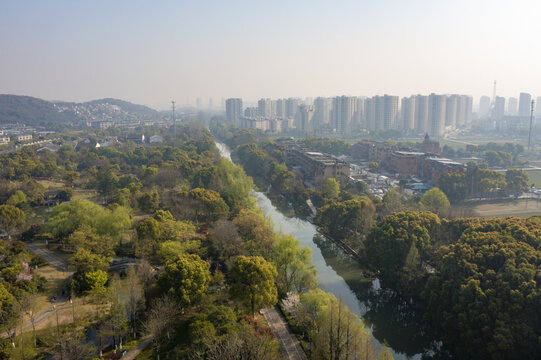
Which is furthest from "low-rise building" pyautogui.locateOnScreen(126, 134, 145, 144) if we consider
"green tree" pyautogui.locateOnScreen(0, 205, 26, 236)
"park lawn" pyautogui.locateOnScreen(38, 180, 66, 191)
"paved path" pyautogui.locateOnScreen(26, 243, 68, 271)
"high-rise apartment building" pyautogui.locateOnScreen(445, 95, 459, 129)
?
"high-rise apartment building" pyautogui.locateOnScreen(445, 95, 459, 129)

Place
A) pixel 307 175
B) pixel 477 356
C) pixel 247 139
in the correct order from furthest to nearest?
pixel 247 139 → pixel 307 175 → pixel 477 356

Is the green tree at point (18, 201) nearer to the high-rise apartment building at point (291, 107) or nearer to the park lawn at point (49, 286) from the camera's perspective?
the park lawn at point (49, 286)

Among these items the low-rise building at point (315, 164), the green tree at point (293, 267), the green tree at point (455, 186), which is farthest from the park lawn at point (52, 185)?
the green tree at point (455, 186)

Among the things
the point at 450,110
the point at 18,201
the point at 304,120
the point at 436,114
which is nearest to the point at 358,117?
the point at 304,120

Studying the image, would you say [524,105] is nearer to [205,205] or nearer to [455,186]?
[455,186]

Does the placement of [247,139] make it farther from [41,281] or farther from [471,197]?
[41,281]

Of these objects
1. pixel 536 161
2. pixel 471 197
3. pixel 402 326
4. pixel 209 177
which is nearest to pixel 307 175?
pixel 209 177

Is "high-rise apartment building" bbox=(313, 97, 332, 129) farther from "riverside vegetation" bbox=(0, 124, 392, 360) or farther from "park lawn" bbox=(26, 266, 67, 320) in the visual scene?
"park lawn" bbox=(26, 266, 67, 320)
